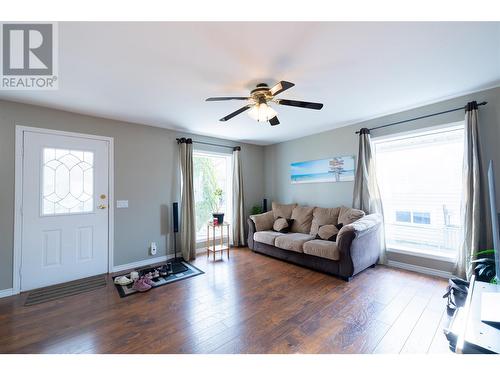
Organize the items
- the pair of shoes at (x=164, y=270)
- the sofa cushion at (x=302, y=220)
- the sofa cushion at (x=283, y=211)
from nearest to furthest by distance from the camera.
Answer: the pair of shoes at (x=164, y=270) < the sofa cushion at (x=302, y=220) < the sofa cushion at (x=283, y=211)

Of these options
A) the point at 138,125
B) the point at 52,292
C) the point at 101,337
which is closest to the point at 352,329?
the point at 101,337

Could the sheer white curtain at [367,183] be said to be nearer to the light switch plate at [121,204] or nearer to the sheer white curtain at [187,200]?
the sheer white curtain at [187,200]

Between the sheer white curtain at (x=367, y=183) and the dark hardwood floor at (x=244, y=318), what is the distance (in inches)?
40.3

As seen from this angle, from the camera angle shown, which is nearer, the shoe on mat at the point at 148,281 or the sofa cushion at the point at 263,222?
the shoe on mat at the point at 148,281

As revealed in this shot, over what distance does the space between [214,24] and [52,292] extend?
11.5ft

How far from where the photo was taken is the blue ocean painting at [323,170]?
3861mm

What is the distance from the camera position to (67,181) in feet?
9.71

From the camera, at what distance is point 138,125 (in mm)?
3578

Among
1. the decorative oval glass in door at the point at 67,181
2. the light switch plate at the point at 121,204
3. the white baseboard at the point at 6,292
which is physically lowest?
the white baseboard at the point at 6,292

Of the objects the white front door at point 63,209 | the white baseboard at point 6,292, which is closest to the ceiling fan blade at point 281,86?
the white front door at point 63,209

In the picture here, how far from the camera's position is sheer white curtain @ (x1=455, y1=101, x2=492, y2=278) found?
251 cm

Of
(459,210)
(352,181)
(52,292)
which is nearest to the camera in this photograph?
(52,292)

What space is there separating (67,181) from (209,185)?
2366 millimetres
